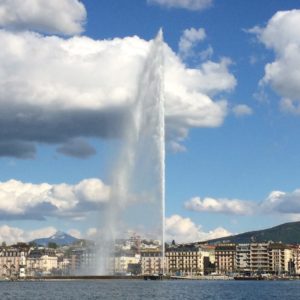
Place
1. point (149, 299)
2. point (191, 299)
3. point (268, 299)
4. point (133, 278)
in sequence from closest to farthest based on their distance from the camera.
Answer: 1. point (149, 299)
2. point (191, 299)
3. point (268, 299)
4. point (133, 278)

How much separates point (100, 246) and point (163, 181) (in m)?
32.3

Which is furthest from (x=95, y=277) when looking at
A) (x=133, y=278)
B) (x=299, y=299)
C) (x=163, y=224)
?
(x=299, y=299)

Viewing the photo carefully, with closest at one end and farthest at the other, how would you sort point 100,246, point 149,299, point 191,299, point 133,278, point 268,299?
point 149,299, point 191,299, point 268,299, point 100,246, point 133,278

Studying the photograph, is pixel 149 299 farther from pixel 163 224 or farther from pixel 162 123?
pixel 162 123

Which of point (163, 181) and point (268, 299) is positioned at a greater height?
point (163, 181)

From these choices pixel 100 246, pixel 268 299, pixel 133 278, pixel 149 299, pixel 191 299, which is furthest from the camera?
pixel 133 278

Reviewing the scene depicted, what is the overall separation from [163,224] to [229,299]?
1177 centimetres

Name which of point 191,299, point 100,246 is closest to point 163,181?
point 191,299

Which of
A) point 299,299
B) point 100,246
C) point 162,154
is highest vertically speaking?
point 162,154

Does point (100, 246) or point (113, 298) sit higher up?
point (100, 246)

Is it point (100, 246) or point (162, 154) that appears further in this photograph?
point (100, 246)

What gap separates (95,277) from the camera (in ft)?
436

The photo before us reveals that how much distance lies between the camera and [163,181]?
275 feet

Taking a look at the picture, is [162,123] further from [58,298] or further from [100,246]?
[100,246]
